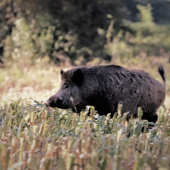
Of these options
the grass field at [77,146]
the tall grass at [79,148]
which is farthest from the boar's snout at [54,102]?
the tall grass at [79,148]

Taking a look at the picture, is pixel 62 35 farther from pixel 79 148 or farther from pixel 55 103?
pixel 79 148

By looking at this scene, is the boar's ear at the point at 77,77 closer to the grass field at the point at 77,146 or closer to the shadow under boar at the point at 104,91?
the shadow under boar at the point at 104,91

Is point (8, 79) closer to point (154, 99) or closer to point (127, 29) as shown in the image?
point (154, 99)

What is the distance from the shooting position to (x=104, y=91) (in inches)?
168

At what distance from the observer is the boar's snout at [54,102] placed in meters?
4.25

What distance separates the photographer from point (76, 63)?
40.3 ft

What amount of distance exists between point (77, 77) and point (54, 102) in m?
0.44

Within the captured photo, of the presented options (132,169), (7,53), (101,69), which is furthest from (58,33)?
(132,169)

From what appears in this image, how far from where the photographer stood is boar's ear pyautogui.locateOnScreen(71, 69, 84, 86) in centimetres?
430

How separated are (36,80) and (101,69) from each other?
509cm

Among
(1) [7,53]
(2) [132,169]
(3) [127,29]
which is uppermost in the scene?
(3) [127,29]

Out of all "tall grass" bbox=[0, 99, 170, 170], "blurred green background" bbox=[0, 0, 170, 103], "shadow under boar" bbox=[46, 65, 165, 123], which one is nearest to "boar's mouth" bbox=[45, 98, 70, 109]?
"shadow under boar" bbox=[46, 65, 165, 123]

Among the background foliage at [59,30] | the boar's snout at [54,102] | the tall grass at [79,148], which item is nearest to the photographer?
the tall grass at [79,148]

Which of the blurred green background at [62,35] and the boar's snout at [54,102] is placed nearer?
the boar's snout at [54,102]
